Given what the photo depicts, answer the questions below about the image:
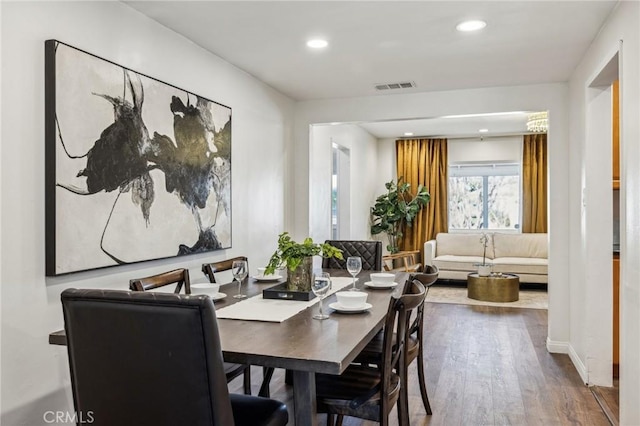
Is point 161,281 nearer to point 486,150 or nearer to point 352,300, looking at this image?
point 352,300

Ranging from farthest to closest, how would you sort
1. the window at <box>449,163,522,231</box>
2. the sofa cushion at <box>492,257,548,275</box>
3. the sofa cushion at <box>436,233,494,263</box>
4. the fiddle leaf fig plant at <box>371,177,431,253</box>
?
the window at <box>449,163,522,231</box> → the fiddle leaf fig plant at <box>371,177,431,253</box> → the sofa cushion at <box>436,233,494,263</box> → the sofa cushion at <box>492,257,548,275</box>

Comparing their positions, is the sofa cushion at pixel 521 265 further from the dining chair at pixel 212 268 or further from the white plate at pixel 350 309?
the white plate at pixel 350 309

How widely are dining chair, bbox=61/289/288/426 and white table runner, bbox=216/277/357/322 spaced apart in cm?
61

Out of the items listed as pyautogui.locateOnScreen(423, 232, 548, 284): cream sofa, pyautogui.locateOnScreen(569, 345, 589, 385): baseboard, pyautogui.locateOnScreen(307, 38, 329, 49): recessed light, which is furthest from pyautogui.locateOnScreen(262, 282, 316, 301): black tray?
pyautogui.locateOnScreen(423, 232, 548, 284): cream sofa

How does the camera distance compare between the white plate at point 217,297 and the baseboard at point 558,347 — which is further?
the baseboard at point 558,347

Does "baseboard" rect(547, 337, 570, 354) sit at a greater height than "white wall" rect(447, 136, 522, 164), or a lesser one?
lesser

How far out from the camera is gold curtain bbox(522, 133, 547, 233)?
7.69m

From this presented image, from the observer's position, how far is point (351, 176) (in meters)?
6.77

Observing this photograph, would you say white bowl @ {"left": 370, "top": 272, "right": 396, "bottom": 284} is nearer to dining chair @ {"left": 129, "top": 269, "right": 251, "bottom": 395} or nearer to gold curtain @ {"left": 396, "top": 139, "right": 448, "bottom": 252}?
dining chair @ {"left": 129, "top": 269, "right": 251, "bottom": 395}

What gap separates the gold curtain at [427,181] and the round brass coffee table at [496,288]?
208cm

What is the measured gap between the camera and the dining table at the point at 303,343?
1.46 meters

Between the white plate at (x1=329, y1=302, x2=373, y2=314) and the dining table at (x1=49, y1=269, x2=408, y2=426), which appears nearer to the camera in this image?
the dining table at (x1=49, y1=269, x2=408, y2=426)

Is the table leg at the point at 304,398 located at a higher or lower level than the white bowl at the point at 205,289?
lower

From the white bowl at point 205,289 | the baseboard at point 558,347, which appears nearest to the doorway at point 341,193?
the baseboard at point 558,347
